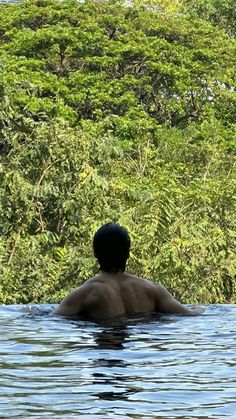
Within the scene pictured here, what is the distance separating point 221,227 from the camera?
1489 cm

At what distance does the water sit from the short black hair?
16.7 inches

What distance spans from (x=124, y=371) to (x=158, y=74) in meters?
26.3

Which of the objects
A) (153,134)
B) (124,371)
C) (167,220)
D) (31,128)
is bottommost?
(153,134)

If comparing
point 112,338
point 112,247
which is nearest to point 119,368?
point 112,338

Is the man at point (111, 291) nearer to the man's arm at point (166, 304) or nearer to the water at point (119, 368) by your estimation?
the man's arm at point (166, 304)

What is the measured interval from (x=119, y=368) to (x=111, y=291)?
6.96ft

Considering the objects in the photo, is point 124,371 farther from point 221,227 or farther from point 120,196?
point 120,196

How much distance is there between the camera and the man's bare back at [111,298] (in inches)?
267

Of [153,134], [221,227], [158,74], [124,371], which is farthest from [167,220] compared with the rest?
[158,74]

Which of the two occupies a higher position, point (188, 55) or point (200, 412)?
point (200, 412)

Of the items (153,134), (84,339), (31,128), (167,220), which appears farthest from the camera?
(153,134)

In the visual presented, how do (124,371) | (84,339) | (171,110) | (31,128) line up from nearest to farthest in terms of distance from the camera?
(124,371)
(84,339)
(31,128)
(171,110)

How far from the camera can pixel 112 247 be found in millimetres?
6918

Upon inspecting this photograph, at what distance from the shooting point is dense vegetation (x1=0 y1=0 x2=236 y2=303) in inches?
559
